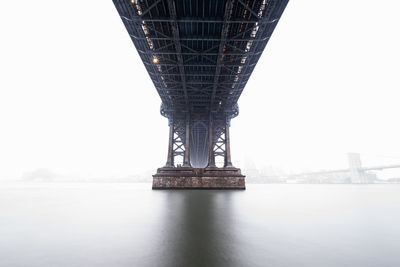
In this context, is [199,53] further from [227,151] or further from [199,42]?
[227,151]

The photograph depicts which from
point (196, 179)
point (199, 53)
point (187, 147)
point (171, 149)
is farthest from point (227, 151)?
point (199, 53)

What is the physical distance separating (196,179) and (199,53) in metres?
13.5

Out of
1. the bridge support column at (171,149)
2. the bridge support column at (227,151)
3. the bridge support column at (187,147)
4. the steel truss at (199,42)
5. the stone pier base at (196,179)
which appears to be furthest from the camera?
the bridge support column at (187,147)

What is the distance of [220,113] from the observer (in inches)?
1107

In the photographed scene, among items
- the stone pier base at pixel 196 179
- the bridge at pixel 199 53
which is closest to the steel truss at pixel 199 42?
the bridge at pixel 199 53

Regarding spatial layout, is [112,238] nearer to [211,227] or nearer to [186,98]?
[211,227]

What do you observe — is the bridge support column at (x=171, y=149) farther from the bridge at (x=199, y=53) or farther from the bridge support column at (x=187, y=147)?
the bridge support column at (x=187, y=147)

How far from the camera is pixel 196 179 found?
71.5 feet

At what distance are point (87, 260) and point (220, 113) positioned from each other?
26.4 metres

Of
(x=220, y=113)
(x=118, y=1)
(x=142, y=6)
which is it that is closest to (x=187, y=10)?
(x=142, y=6)

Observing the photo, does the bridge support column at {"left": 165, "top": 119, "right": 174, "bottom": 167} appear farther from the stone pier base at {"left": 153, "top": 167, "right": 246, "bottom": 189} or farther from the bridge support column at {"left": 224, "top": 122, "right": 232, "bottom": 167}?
the bridge support column at {"left": 224, "top": 122, "right": 232, "bottom": 167}

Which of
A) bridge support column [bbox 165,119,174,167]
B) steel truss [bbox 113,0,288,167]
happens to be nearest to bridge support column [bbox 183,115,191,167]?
steel truss [bbox 113,0,288,167]

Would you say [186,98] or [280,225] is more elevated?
[186,98]

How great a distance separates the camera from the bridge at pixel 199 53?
1244 centimetres
